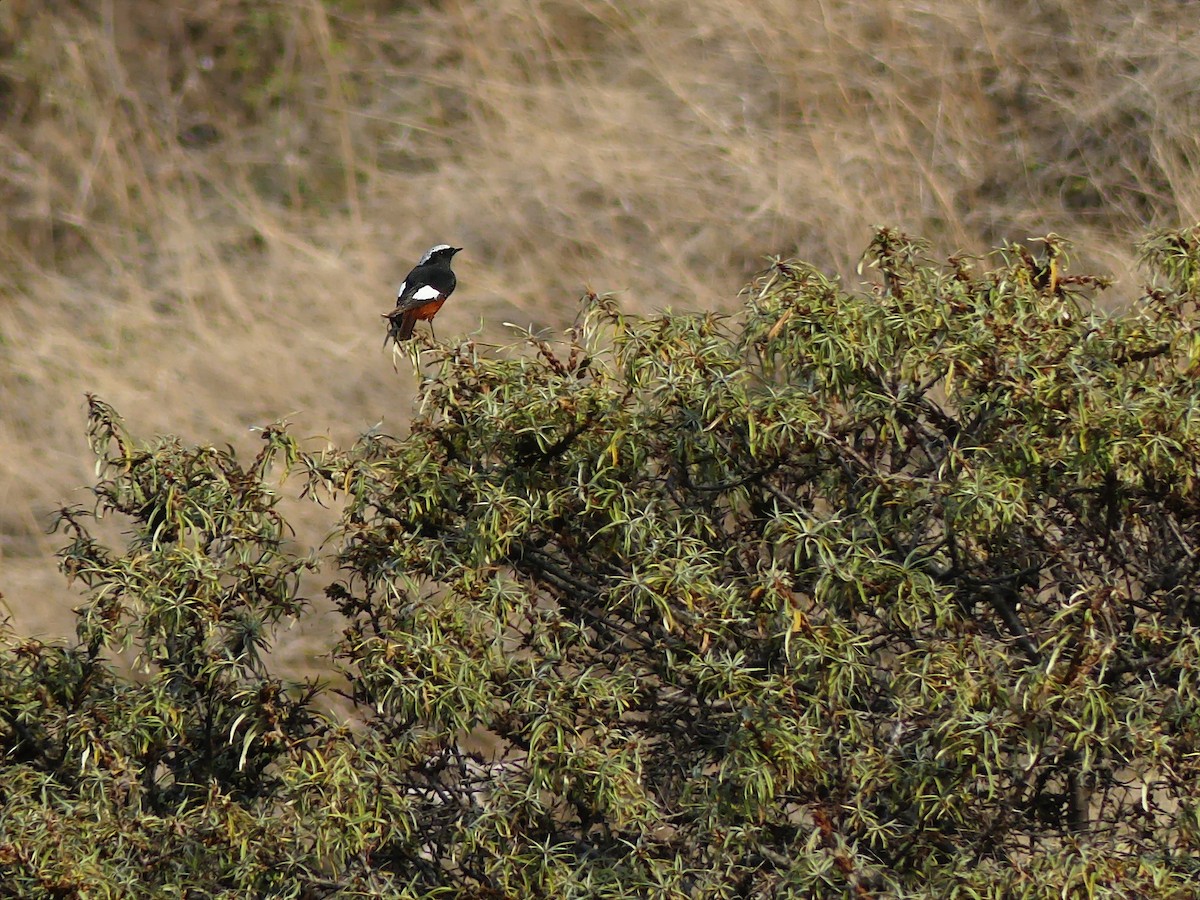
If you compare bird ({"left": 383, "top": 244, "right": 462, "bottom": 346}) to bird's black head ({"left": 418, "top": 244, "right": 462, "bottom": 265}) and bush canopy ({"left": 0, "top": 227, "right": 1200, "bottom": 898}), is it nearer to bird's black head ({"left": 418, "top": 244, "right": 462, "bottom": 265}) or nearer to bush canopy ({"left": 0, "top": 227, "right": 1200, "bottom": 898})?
bird's black head ({"left": 418, "top": 244, "right": 462, "bottom": 265})

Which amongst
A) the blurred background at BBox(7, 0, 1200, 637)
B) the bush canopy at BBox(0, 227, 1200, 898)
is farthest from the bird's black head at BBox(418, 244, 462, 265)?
the bush canopy at BBox(0, 227, 1200, 898)

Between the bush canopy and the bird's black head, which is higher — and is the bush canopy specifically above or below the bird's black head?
below

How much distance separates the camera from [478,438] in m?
3.24

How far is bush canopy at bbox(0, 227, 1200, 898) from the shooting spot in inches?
114

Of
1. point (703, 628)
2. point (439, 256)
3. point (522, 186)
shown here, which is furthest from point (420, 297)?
point (522, 186)

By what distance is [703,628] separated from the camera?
295cm

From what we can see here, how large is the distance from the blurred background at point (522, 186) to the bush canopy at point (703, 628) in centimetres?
284

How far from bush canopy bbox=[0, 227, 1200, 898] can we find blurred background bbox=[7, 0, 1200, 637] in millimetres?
2840

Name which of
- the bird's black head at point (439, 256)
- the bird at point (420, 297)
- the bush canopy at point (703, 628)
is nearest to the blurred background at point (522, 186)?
the bird's black head at point (439, 256)

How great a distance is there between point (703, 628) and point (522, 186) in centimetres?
528

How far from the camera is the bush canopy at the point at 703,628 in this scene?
114 inches

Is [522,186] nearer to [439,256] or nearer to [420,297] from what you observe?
[439,256]

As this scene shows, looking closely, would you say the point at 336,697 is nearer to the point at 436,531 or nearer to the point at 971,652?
the point at 436,531

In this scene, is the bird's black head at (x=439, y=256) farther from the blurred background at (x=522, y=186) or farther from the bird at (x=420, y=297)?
the blurred background at (x=522, y=186)
